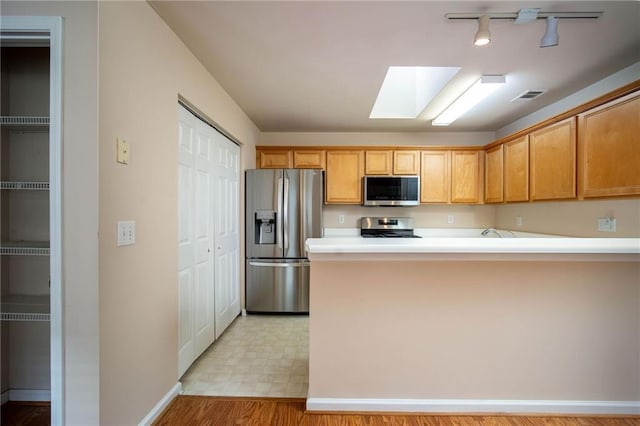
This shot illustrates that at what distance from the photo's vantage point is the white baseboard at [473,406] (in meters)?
1.64

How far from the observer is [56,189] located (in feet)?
3.97

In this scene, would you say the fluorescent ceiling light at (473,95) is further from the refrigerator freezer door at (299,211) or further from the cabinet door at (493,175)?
the refrigerator freezer door at (299,211)

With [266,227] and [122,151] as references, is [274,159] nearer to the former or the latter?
[266,227]

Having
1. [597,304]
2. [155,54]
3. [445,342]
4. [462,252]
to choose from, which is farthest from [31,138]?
[597,304]

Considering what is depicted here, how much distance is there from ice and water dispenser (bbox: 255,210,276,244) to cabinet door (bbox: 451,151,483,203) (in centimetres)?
248

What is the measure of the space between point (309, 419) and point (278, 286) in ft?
5.82

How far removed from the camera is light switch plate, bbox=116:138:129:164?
4.36ft

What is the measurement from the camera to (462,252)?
1.51 meters

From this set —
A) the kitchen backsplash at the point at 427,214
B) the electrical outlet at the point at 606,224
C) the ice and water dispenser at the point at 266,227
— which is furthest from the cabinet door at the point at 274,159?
the electrical outlet at the point at 606,224

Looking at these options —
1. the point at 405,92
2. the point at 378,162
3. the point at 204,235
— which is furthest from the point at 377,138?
the point at 204,235

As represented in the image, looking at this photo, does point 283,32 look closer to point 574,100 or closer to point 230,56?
point 230,56

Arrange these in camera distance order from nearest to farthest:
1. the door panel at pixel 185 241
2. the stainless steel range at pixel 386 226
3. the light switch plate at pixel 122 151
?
the light switch plate at pixel 122 151 < the door panel at pixel 185 241 < the stainless steel range at pixel 386 226

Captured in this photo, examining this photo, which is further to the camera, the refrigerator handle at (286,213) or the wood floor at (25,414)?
the refrigerator handle at (286,213)

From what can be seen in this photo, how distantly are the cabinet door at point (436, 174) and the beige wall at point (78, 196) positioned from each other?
3530 mm
